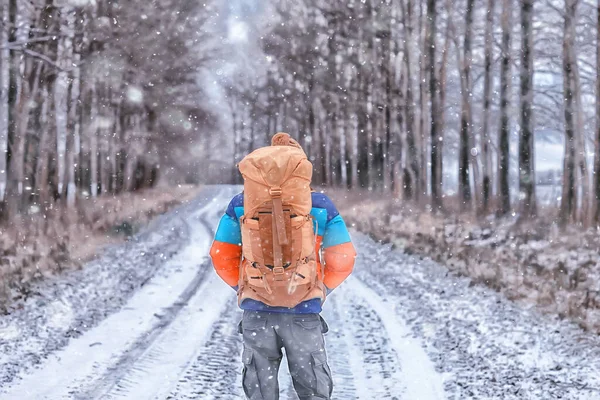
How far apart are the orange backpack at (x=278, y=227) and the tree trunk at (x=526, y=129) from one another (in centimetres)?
1344

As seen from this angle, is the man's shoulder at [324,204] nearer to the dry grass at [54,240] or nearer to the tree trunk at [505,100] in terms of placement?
the dry grass at [54,240]

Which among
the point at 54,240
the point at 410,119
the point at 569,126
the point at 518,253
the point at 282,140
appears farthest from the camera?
the point at 410,119

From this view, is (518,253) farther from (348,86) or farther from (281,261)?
(348,86)

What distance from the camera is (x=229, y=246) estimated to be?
12.1ft

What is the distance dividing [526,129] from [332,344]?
10.5 meters

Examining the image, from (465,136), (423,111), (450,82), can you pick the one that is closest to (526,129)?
(465,136)

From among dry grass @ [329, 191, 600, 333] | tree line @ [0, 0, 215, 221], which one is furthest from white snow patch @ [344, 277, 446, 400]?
tree line @ [0, 0, 215, 221]

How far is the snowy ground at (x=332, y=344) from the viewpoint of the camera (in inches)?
239

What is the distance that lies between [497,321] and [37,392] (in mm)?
5519

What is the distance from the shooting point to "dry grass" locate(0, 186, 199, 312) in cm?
1064

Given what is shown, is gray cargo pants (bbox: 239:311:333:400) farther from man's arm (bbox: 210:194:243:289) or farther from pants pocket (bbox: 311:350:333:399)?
man's arm (bbox: 210:194:243:289)

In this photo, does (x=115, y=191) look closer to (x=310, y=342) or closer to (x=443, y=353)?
(x=443, y=353)

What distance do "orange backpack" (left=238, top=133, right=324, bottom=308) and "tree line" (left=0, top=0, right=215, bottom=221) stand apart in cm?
950

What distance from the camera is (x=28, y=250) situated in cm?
1267
